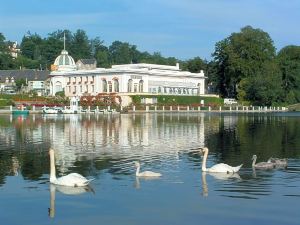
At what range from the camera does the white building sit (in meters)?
→ 124

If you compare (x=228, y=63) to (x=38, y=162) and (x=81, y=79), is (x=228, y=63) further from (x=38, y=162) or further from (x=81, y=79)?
(x=38, y=162)

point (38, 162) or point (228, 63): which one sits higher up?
point (228, 63)

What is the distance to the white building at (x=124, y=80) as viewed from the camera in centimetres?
12412

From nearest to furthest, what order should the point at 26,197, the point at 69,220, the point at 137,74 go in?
1. the point at 69,220
2. the point at 26,197
3. the point at 137,74

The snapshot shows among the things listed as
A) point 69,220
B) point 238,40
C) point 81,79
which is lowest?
point 69,220

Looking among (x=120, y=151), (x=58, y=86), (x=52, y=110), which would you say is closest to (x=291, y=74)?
(x=58, y=86)

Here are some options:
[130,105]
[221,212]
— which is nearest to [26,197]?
[221,212]

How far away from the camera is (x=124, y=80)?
122312 millimetres

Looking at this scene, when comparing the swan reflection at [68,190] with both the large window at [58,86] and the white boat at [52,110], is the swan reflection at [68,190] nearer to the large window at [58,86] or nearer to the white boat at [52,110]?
the white boat at [52,110]

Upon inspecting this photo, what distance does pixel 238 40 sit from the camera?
130m

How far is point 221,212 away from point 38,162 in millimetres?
12116

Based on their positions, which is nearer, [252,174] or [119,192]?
[119,192]

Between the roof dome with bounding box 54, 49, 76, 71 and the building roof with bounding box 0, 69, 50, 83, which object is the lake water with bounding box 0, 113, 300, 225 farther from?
the building roof with bounding box 0, 69, 50, 83

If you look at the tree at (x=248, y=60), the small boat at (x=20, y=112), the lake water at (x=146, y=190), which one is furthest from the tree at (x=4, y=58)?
the lake water at (x=146, y=190)
